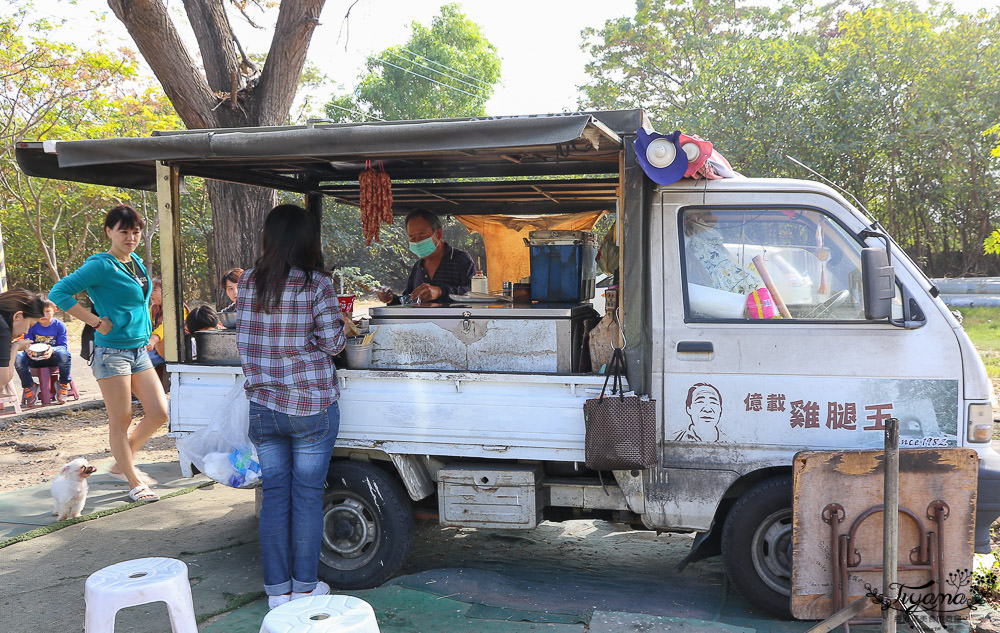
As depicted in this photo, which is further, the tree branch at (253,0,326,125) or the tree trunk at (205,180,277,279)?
the tree branch at (253,0,326,125)

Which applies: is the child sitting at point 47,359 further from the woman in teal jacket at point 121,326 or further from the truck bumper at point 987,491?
the truck bumper at point 987,491

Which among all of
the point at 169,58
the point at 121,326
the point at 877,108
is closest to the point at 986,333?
the point at 877,108

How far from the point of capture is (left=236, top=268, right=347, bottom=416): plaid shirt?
12.2ft

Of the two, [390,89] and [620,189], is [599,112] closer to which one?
[620,189]

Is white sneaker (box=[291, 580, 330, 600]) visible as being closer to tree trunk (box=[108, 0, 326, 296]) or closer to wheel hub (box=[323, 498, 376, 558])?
wheel hub (box=[323, 498, 376, 558])

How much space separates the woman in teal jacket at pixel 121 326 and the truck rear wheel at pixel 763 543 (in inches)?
163

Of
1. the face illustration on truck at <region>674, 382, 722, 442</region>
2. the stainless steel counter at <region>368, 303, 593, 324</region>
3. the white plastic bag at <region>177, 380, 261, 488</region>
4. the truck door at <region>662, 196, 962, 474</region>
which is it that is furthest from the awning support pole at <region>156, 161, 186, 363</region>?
the face illustration on truck at <region>674, 382, 722, 442</region>

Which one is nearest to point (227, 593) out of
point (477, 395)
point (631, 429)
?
point (477, 395)

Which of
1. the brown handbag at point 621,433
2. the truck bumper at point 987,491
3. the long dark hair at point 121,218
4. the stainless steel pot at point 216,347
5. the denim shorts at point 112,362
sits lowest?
the truck bumper at point 987,491

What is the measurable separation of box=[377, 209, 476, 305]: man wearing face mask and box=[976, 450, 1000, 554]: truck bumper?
348 cm

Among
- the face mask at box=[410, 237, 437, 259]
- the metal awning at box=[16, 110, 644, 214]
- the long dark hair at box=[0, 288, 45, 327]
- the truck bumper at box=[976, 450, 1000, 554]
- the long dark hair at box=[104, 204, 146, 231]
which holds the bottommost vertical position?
the truck bumper at box=[976, 450, 1000, 554]

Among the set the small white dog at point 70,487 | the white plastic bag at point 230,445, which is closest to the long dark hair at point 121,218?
the small white dog at point 70,487

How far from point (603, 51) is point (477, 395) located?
24.0 meters

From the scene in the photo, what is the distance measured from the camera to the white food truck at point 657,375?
11.5 feet
